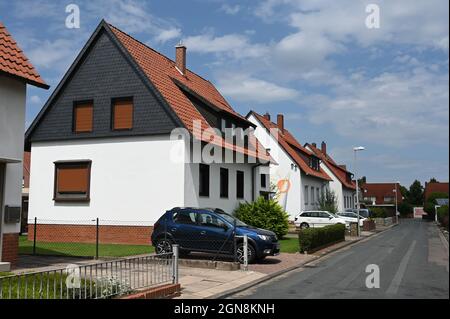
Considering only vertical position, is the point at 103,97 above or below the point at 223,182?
above

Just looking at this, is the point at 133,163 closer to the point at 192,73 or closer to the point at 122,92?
the point at 122,92

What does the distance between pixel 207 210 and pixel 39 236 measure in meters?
10.5

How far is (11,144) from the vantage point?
1233cm

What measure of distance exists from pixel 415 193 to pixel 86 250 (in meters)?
104

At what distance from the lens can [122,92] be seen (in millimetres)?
21047

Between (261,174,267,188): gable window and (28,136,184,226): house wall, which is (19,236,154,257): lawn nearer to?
(28,136,184,226): house wall

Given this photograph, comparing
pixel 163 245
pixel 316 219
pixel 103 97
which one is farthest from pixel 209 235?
pixel 316 219

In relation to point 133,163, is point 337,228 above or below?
below

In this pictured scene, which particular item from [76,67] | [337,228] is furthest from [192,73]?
[337,228]

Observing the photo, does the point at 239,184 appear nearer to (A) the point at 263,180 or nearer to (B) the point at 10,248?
(A) the point at 263,180

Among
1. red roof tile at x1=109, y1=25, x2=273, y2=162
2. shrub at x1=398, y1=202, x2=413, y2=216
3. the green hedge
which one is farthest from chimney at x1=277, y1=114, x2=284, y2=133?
shrub at x1=398, y1=202, x2=413, y2=216

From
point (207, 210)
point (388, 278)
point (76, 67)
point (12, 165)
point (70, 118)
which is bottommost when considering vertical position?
point (388, 278)
